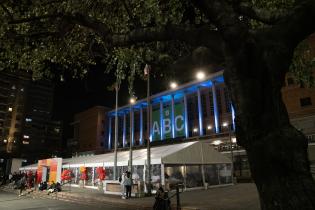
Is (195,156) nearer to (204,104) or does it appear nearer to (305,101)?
(305,101)

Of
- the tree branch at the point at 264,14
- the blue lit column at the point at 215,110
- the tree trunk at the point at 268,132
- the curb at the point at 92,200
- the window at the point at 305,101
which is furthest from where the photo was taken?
the blue lit column at the point at 215,110

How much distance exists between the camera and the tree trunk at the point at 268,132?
3783mm

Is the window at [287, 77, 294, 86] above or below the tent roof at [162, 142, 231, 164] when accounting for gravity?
above

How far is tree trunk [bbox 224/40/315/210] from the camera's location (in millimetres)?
3783

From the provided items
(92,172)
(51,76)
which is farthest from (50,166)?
(51,76)

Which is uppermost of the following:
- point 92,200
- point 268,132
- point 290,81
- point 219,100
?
point 219,100

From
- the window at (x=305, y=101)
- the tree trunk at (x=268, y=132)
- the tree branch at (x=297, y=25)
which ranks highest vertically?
the window at (x=305, y=101)

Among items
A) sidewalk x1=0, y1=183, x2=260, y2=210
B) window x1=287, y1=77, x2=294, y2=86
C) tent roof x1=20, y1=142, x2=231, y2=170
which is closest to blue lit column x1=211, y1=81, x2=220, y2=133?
window x1=287, y1=77, x2=294, y2=86

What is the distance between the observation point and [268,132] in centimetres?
399

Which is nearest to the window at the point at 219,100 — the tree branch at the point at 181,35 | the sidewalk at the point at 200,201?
the sidewalk at the point at 200,201

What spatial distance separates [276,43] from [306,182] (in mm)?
2046

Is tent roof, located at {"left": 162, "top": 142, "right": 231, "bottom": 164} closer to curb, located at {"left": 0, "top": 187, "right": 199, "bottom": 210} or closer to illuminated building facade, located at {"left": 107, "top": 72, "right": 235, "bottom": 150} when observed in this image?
curb, located at {"left": 0, "top": 187, "right": 199, "bottom": 210}

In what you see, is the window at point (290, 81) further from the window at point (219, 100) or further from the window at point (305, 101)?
the window at point (219, 100)

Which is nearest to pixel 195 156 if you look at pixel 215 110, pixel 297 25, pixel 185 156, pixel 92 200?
pixel 185 156
